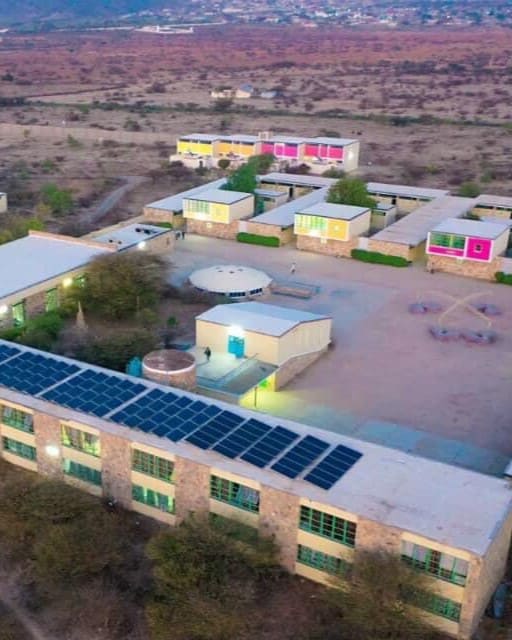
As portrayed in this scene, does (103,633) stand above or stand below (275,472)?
below

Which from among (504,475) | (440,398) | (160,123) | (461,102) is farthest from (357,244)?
(461,102)

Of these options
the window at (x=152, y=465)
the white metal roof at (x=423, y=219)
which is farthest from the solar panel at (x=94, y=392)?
the white metal roof at (x=423, y=219)

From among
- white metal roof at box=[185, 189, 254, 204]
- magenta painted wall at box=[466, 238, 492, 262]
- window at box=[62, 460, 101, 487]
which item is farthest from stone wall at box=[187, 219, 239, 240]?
window at box=[62, 460, 101, 487]

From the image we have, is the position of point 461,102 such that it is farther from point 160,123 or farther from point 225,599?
point 225,599

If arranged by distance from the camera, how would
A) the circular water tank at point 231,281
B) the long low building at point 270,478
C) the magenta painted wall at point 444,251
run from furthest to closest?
the magenta painted wall at point 444,251
the circular water tank at point 231,281
the long low building at point 270,478

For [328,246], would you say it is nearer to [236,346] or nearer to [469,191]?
[469,191]

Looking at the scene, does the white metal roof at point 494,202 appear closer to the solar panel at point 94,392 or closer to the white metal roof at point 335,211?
the white metal roof at point 335,211

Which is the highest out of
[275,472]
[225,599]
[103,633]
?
[275,472]
